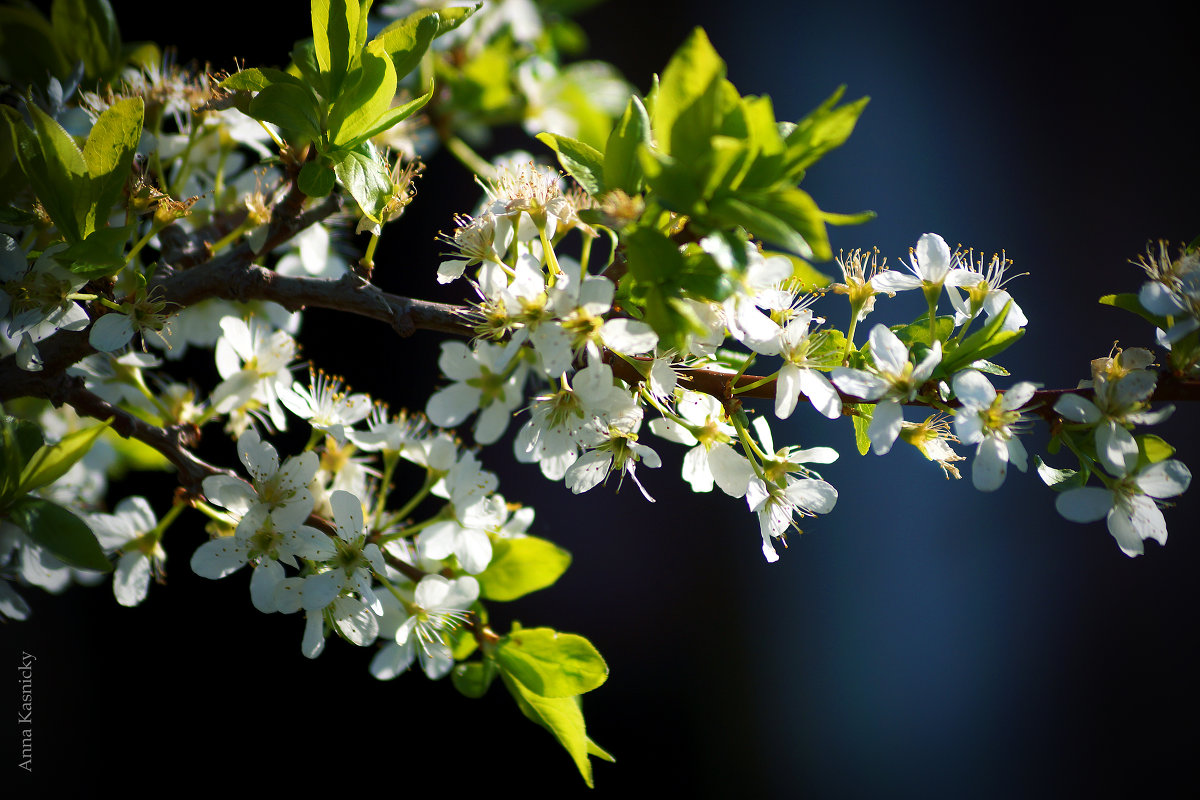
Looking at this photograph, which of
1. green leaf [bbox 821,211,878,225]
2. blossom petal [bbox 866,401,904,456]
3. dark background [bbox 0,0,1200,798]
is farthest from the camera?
dark background [bbox 0,0,1200,798]

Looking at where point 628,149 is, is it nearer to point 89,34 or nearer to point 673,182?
point 673,182

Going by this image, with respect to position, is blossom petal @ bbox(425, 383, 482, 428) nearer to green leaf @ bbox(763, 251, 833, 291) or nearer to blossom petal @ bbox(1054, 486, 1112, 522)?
green leaf @ bbox(763, 251, 833, 291)

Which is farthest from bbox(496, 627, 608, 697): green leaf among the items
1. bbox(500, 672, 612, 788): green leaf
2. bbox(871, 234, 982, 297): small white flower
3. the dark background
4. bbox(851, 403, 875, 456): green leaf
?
the dark background

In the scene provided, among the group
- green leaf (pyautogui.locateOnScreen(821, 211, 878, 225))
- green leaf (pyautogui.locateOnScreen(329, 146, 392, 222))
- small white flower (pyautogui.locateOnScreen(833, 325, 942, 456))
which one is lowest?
small white flower (pyautogui.locateOnScreen(833, 325, 942, 456))

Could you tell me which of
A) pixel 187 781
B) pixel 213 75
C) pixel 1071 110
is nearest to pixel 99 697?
pixel 187 781

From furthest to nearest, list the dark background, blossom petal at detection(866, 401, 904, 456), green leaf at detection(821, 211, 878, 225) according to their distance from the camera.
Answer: the dark background
blossom petal at detection(866, 401, 904, 456)
green leaf at detection(821, 211, 878, 225)

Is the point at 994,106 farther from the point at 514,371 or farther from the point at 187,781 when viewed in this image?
the point at 187,781

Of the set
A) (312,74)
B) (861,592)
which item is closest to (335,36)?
(312,74)
